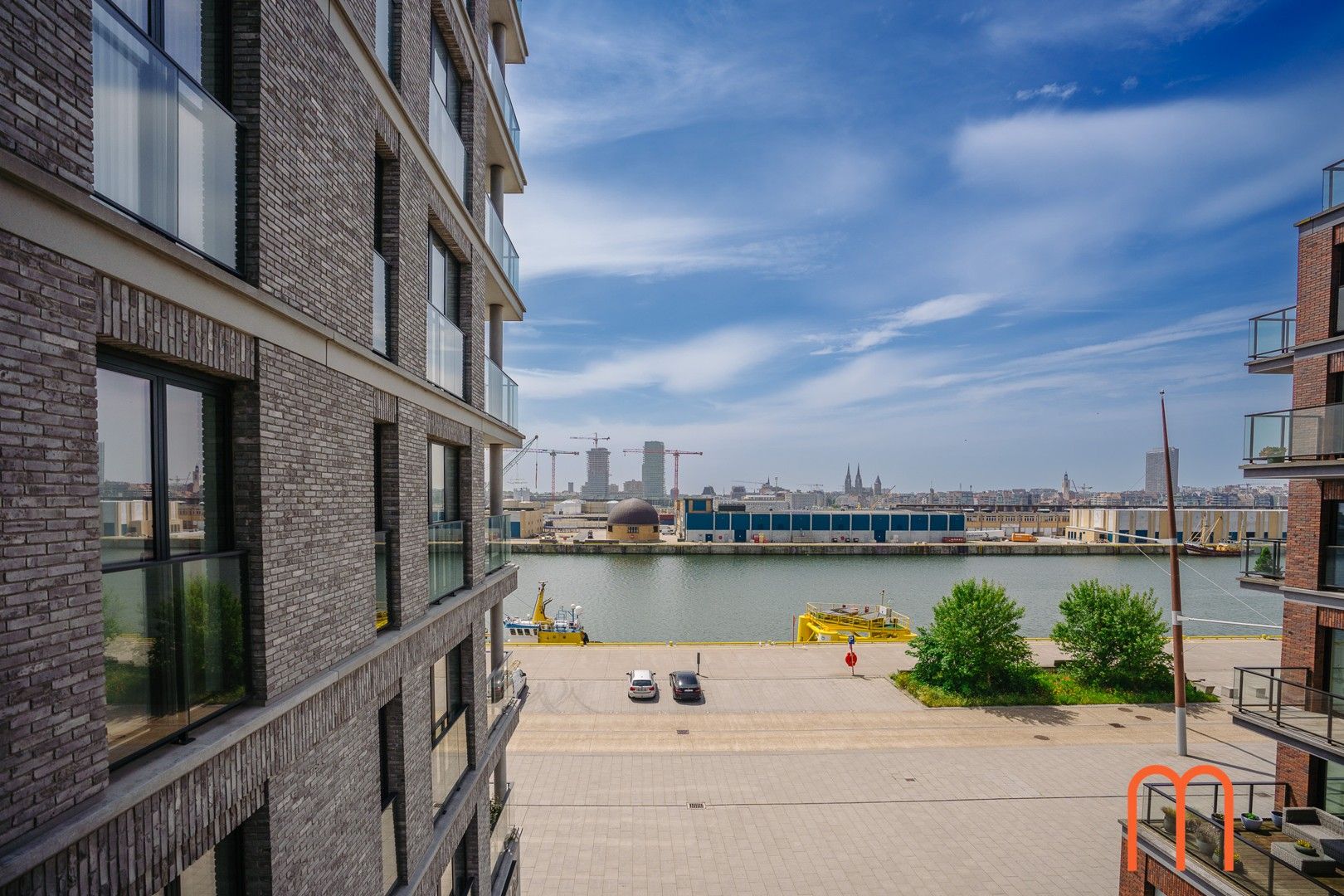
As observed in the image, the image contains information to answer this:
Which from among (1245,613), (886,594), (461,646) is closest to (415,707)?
(461,646)

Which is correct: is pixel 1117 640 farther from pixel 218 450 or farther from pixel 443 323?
pixel 218 450

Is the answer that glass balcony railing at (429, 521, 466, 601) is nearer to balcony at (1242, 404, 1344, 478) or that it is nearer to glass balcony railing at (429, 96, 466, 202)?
glass balcony railing at (429, 96, 466, 202)

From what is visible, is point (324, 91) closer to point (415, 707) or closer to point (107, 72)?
point (107, 72)

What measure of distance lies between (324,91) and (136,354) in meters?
2.81

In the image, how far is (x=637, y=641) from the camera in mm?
34344

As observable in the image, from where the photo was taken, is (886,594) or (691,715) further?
(886,594)

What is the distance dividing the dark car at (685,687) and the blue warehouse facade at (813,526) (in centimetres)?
5681

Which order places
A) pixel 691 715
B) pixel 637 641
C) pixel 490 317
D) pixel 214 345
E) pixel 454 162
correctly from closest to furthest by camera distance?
pixel 214 345 < pixel 454 162 < pixel 490 317 < pixel 691 715 < pixel 637 641

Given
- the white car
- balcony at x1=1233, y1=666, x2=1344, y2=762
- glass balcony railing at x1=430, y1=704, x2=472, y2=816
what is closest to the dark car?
the white car

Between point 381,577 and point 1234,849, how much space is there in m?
12.4

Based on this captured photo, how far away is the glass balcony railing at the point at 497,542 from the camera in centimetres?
1044

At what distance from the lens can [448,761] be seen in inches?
322

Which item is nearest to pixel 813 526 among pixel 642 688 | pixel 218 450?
pixel 642 688

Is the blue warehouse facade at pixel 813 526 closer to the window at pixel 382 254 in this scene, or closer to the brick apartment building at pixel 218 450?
the brick apartment building at pixel 218 450
